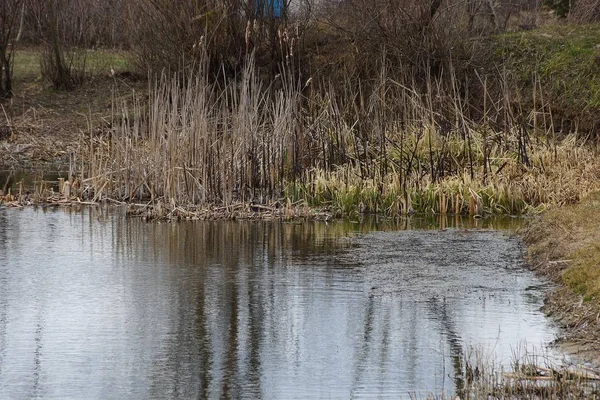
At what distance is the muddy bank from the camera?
26.1ft

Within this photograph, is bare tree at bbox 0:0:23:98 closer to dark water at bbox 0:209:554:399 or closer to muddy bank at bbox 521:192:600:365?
dark water at bbox 0:209:554:399

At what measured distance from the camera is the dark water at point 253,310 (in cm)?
708

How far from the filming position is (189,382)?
276 inches

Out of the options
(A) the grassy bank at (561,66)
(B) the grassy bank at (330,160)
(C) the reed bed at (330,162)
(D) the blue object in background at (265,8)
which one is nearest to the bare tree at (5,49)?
(D) the blue object in background at (265,8)

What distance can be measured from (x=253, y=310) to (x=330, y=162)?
24.2 ft

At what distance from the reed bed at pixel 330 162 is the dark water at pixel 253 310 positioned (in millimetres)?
1603

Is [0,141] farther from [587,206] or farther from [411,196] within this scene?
[587,206]

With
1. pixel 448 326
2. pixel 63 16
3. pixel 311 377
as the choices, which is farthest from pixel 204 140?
pixel 63 16

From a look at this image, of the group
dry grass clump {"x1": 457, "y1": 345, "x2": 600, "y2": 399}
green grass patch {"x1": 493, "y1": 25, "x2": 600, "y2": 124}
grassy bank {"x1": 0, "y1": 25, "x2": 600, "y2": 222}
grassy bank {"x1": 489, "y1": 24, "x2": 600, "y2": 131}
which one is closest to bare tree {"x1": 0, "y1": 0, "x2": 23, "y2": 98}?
grassy bank {"x1": 0, "y1": 25, "x2": 600, "y2": 222}

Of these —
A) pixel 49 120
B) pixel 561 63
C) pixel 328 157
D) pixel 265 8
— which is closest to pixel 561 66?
pixel 561 63

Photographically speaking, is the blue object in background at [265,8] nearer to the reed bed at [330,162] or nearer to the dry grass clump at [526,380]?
the reed bed at [330,162]

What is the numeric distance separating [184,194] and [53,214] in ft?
5.78

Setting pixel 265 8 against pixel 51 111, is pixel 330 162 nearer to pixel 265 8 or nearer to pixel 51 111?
pixel 265 8

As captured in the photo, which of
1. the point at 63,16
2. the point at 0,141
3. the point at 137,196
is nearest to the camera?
the point at 137,196
